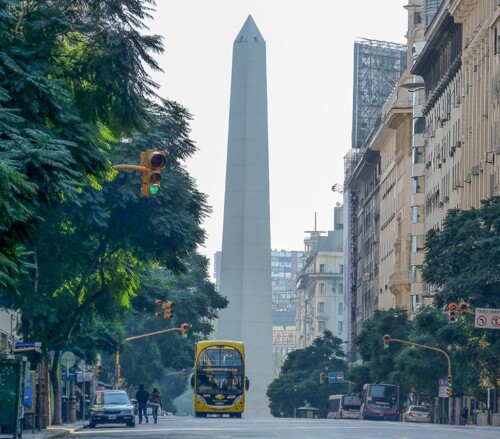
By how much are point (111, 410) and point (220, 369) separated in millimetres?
14018

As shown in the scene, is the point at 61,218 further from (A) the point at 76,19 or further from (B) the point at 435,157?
(B) the point at 435,157

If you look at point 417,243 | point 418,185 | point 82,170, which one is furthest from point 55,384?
point 418,185

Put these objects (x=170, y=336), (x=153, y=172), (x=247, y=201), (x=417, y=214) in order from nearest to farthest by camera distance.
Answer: (x=153, y=172), (x=170, y=336), (x=247, y=201), (x=417, y=214)

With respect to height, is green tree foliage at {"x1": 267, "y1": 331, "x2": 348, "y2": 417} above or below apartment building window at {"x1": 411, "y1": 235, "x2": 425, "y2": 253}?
below

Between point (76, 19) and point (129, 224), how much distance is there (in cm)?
1814

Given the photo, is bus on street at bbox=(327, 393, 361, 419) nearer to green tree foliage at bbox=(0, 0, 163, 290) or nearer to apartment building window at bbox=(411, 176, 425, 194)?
apartment building window at bbox=(411, 176, 425, 194)

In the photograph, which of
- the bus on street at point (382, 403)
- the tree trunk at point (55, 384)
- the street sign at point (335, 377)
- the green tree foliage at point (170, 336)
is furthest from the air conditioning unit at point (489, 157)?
the street sign at point (335, 377)

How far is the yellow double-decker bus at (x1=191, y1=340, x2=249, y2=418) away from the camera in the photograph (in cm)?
7894

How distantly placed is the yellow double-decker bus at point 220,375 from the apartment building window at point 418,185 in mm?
53675

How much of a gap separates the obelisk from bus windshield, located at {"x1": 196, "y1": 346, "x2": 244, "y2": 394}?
5281 centimetres

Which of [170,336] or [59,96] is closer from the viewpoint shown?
[59,96]

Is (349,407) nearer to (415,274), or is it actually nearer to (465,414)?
(415,274)

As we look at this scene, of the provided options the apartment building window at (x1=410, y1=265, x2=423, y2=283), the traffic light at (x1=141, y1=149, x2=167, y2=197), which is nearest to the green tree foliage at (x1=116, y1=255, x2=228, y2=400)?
the apartment building window at (x1=410, y1=265, x2=423, y2=283)

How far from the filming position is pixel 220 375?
7962cm
